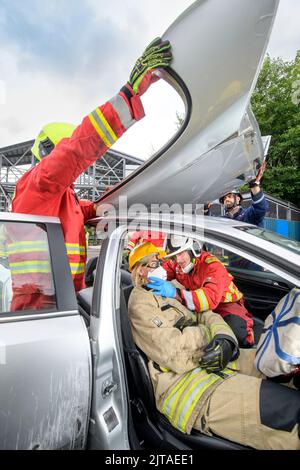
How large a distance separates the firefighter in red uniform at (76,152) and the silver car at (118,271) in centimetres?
10

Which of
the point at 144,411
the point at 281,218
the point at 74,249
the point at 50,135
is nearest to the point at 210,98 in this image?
the point at 50,135

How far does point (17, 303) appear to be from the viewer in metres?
1.31

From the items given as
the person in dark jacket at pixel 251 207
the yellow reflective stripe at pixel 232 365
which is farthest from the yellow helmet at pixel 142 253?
the person in dark jacket at pixel 251 207

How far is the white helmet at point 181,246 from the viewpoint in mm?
2281

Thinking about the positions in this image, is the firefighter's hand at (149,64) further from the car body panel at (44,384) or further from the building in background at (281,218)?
the building in background at (281,218)

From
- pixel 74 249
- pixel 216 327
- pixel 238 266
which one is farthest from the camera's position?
pixel 238 266

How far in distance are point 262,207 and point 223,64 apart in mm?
2827

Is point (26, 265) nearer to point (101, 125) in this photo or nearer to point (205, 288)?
point (101, 125)

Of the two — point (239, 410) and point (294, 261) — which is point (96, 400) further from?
point (294, 261)

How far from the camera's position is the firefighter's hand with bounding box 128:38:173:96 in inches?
48.8

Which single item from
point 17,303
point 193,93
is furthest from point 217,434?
point 193,93

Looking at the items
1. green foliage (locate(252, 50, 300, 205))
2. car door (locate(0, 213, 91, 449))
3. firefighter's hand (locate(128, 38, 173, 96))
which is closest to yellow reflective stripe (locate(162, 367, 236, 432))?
car door (locate(0, 213, 91, 449))

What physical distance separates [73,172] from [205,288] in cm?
122

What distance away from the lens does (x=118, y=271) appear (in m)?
1.58
